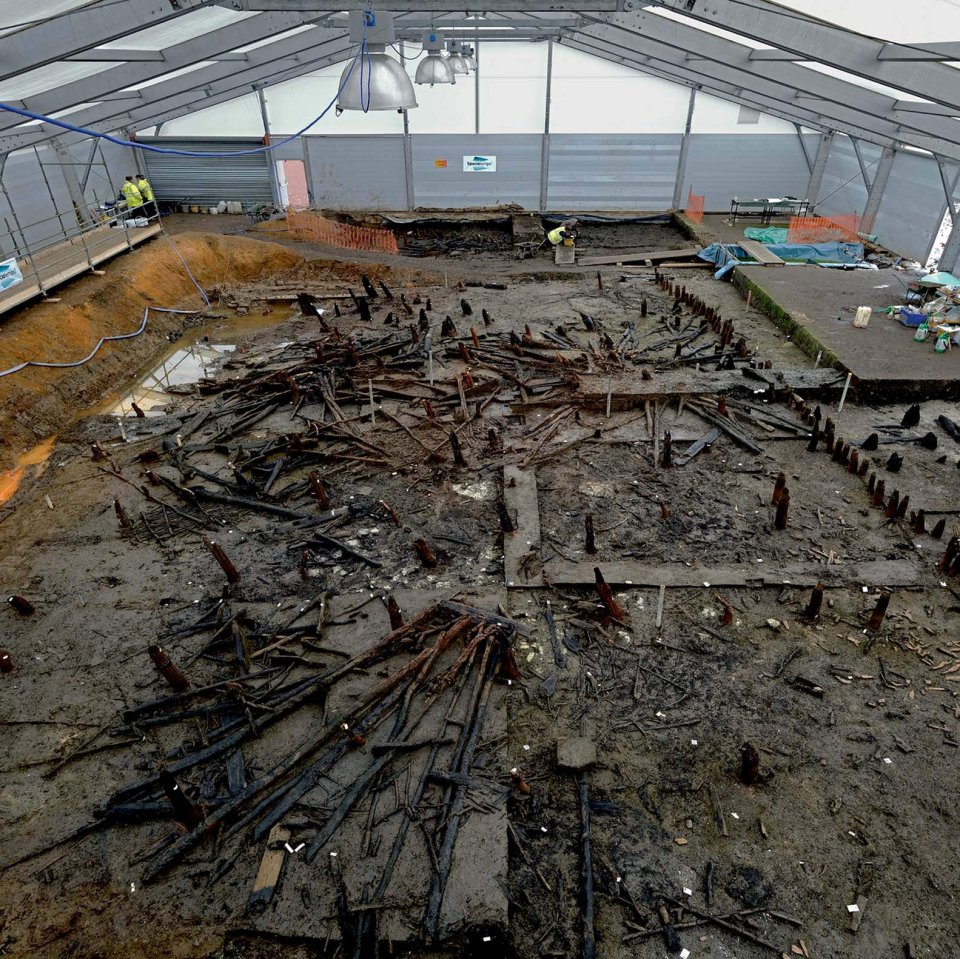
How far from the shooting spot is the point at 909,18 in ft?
26.5

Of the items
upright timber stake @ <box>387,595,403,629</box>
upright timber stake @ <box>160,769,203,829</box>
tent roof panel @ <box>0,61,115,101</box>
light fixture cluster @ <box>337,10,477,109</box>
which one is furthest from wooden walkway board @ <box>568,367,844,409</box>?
tent roof panel @ <box>0,61,115,101</box>

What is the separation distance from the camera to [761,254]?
19531mm

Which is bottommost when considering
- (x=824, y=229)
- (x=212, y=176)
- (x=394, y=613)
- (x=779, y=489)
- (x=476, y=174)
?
(x=824, y=229)

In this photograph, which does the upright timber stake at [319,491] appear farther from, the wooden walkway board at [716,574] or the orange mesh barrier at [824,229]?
the orange mesh barrier at [824,229]

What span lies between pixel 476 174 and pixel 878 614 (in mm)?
23337

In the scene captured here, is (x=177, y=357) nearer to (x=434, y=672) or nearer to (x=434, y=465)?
(x=434, y=465)

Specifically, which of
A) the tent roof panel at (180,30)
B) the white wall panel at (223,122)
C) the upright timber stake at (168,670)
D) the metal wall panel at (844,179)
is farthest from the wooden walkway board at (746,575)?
the white wall panel at (223,122)

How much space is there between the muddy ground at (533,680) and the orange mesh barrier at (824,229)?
12772mm

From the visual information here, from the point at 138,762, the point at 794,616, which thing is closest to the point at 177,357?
the point at 138,762

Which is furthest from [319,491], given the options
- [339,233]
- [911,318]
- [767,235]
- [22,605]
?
[767,235]

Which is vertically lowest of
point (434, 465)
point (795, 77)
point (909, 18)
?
point (434, 465)

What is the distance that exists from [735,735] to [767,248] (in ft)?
60.6

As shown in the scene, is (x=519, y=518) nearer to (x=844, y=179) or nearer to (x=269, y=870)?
(x=269, y=870)

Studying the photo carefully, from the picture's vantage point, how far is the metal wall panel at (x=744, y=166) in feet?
78.8
